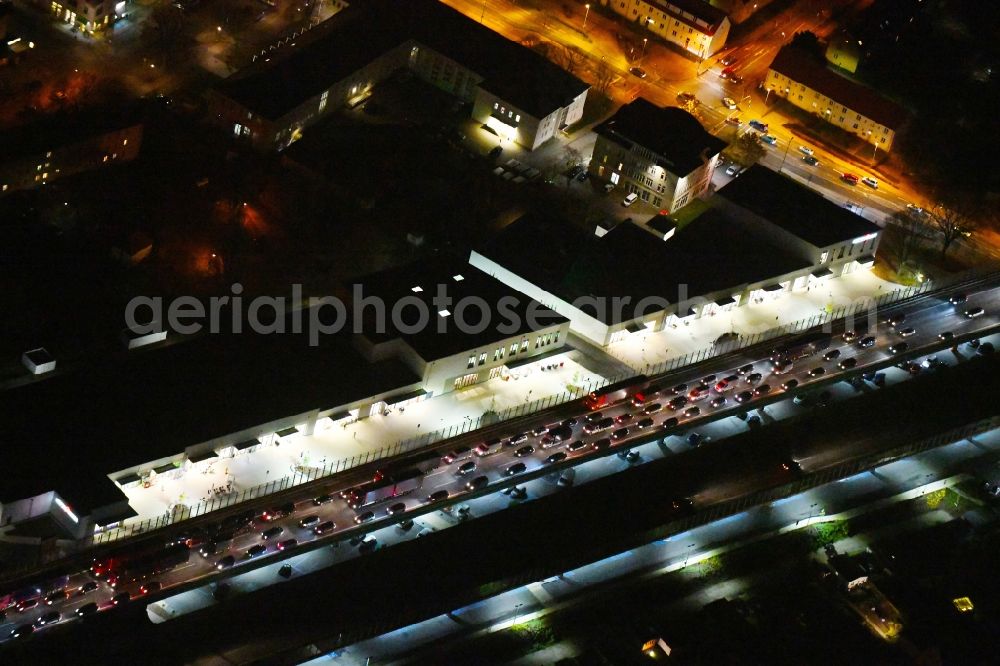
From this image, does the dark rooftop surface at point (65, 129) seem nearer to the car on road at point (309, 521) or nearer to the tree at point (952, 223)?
the car on road at point (309, 521)

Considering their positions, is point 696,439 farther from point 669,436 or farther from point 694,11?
point 694,11

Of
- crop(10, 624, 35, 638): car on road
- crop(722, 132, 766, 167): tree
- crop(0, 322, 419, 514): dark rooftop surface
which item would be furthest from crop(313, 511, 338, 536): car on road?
crop(722, 132, 766, 167): tree

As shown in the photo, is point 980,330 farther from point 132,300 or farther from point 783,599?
point 132,300

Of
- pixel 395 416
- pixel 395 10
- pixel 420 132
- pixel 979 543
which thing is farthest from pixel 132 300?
pixel 979 543

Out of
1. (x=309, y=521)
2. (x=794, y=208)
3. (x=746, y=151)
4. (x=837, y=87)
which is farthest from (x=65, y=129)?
(x=837, y=87)

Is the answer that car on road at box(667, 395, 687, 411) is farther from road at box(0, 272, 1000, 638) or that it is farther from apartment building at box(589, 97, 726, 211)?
apartment building at box(589, 97, 726, 211)
